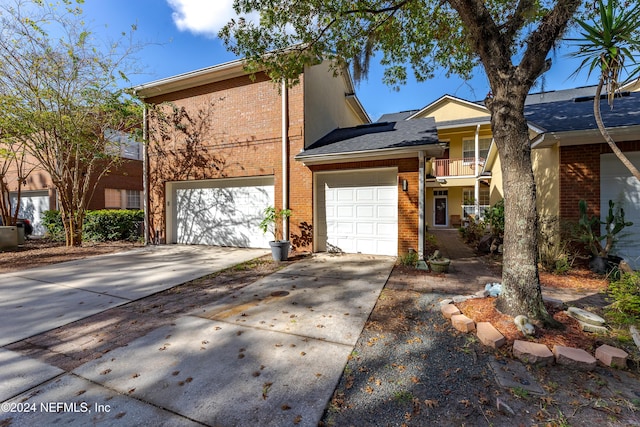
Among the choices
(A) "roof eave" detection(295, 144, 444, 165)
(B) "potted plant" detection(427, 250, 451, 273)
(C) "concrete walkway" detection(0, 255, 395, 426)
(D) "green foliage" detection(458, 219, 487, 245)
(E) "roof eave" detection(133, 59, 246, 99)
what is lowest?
(C) "concrete walkway" detection(0, 255, 395, 426)

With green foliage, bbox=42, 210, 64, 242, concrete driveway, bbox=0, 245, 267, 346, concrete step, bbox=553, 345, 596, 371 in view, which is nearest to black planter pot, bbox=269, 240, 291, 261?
concrete driveway, bbox=0, 245, 267, 346

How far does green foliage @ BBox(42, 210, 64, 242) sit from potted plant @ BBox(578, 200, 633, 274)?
17474mm

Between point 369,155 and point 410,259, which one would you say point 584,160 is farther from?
point 369,155

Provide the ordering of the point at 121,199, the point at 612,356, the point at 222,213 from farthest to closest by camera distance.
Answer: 1. the point at 121,199
2. the point at 222,213
3. the point at 612,356

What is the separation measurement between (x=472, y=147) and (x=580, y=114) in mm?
10575

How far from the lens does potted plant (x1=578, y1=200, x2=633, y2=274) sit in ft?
17.1

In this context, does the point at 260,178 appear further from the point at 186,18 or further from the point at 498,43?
the point at 498,43

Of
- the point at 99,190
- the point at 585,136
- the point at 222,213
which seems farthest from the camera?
the point at 99,190

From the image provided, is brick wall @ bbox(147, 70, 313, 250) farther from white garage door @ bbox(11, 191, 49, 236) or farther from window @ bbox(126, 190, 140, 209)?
white garage door @ bbox(11, 191, 49, 236)

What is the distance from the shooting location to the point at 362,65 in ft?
20.0

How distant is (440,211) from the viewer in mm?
17344

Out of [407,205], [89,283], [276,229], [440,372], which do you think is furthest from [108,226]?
[440,372]

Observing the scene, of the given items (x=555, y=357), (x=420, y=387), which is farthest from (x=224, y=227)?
(x=555, y=357)

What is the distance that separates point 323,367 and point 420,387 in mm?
879
